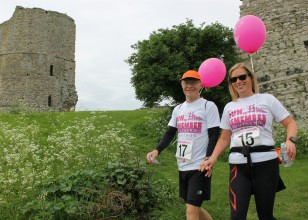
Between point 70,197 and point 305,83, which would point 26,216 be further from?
point 305,83

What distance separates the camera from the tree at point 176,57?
42.5 feet

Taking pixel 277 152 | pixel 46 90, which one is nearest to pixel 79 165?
pixel 277 152

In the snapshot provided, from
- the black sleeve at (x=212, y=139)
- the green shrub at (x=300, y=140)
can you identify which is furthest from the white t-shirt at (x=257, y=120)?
the green shrub at (x=300, y=140)

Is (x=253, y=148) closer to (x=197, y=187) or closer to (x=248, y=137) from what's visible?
(x=248, y=137)

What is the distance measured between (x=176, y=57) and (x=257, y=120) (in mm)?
9588

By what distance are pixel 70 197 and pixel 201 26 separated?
33.8 feet

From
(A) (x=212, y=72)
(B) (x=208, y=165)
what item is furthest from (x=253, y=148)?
(A) (x=212, y=72)

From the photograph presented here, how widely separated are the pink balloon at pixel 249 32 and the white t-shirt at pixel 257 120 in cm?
261

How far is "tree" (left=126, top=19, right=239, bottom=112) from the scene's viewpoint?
42.5ft

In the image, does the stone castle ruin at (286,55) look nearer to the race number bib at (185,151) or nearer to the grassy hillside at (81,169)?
the grassy hillside at (81,169)

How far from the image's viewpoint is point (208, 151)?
3.96 metres

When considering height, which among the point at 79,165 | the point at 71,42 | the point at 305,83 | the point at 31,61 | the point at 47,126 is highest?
the point at 71,42

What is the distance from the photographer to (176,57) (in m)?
12.9

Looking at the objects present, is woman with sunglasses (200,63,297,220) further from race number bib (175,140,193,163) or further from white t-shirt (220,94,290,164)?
race number bib (175,140,193,163)
